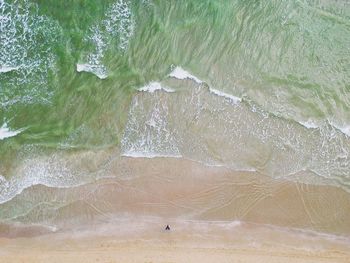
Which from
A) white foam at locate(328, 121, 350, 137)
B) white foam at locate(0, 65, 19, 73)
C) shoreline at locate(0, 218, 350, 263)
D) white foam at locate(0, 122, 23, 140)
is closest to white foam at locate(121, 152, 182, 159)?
shoreline at locate(0, 218, 350, 263)

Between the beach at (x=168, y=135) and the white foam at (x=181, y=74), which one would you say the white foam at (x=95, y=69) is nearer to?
the beach at (x=168, y=135)

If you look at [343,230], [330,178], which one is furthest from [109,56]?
[343,230]

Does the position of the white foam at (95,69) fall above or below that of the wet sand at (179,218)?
above

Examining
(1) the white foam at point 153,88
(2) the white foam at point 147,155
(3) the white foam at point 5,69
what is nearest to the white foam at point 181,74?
(1) the white foam at point 153,88

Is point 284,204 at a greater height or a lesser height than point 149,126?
lesser

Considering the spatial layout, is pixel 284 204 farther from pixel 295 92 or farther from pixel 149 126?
pixel 149 126

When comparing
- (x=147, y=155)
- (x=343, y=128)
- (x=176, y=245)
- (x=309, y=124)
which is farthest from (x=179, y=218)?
(x=343, y=128)

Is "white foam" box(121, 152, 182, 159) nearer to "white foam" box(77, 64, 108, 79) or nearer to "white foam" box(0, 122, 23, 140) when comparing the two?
"white foam" box(77, 64, 108, 79)
